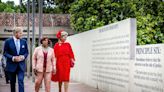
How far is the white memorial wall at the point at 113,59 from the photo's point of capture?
589 inches

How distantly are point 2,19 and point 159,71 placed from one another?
39240 millimetres

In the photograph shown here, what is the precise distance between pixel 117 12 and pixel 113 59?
24.6m

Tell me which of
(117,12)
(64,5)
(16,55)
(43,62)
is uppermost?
(64,5)

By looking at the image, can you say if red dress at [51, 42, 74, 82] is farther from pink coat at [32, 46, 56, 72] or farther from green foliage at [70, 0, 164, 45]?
green foliage at [70, 0, 164, 45]

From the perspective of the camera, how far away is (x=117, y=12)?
41.9 metres

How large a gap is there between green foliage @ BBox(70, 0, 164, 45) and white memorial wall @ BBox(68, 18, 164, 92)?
661 inches

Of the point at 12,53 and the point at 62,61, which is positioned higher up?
the point at 12,53

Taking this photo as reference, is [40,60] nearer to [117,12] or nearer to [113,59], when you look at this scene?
[113,59]

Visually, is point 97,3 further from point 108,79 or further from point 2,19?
point 108,79


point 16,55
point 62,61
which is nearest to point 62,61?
point 62,61

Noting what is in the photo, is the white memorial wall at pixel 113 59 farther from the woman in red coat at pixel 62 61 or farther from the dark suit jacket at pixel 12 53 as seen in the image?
the dark suit jacket at pixel 12 53

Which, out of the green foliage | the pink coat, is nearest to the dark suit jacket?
the pink coat

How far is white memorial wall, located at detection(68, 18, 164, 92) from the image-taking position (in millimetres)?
14953

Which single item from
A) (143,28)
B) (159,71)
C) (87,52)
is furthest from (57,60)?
(143,28)
